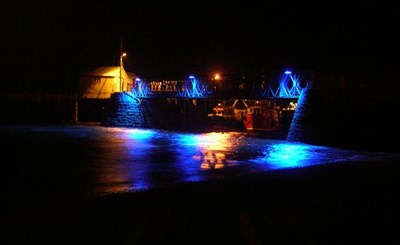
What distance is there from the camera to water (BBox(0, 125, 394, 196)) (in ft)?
51.4

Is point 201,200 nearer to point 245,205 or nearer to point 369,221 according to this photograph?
point 245,205

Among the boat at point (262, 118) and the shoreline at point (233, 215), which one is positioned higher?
the boat at point (262, 118)

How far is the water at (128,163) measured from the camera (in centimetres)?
1566

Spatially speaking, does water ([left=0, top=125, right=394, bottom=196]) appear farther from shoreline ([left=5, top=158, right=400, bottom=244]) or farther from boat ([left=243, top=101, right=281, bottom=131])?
boat ([left=243, top=101, right=281, bottom=131])

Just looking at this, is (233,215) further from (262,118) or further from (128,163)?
(262,118)

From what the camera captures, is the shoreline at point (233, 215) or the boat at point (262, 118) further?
the boat at point (262, 118)

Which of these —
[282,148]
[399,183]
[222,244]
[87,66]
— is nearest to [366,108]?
[282,148]

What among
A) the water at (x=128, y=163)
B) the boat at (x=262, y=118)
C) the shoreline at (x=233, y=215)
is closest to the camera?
the shoreline at (x=233, y=215)

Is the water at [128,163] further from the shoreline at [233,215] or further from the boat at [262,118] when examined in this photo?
the boat at [262,118]

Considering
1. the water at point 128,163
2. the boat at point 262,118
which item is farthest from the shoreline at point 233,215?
the boat at point 262,118

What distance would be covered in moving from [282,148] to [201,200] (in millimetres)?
19199

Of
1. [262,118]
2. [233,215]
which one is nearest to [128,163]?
[233,215]

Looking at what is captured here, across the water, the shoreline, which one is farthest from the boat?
the shoreline

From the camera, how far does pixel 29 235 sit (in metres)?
8.84
